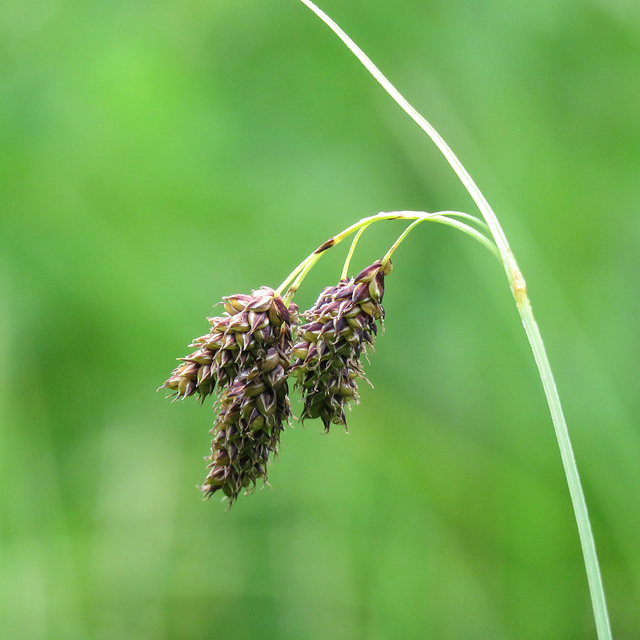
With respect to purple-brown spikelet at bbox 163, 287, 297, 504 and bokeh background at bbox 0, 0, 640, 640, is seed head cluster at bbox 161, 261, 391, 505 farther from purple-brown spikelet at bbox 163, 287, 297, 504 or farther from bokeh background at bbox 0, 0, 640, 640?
bokeh background at bbox 0, 0, 640, 640

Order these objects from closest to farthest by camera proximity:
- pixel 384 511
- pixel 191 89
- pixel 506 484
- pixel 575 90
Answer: pixel 506 484
pixel 384 511
pixel 575 90
pixel 191 89

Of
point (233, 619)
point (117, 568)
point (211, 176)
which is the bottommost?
point (233, 619)

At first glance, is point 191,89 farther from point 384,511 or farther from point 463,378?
point 384,511

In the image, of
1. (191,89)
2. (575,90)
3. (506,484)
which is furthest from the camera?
(191,89)

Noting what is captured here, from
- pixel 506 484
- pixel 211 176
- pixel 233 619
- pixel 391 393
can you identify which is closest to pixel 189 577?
pixel 233 619

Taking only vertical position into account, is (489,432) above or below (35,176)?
below

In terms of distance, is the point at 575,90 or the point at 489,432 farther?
the point at 575,90

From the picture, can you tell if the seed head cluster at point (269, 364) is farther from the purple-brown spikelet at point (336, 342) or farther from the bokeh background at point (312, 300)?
the bokeh background at point (312, 300)
